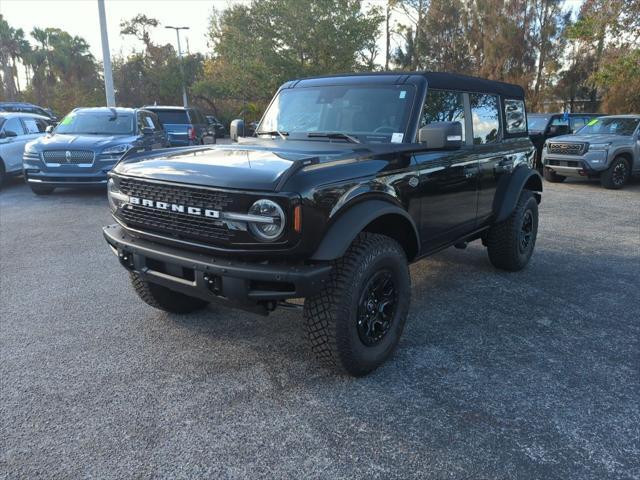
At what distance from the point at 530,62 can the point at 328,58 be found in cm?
1336

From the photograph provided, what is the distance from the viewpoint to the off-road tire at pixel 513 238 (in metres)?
5.10

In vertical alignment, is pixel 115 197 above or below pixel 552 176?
above

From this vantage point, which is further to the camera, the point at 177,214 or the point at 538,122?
the point at 538,122

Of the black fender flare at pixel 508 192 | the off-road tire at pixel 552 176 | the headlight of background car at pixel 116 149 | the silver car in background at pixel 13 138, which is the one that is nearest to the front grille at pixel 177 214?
the black fender flare at pixel 508 192

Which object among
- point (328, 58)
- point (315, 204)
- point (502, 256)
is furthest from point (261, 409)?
point (328, 58)

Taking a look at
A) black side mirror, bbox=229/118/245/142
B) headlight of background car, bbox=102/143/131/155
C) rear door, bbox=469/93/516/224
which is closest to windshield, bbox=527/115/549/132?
rear door, bbox=469/93/516/224

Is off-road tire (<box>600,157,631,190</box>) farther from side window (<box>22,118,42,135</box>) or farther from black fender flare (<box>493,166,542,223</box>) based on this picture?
side window (<box>22,118,42,135</box>)

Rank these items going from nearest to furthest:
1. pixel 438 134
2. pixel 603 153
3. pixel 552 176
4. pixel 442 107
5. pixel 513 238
Answer: pixel 438 134
pixel 442 107
pixel 513 238
pixel 603 153
pixel 552 176

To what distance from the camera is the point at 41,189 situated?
10.0 m

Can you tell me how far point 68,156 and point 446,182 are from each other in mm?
7785

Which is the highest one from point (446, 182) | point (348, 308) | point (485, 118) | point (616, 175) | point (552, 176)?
point (485, 118)

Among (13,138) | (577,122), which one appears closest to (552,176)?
(577,122)

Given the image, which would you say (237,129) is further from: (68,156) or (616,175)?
(616,175)

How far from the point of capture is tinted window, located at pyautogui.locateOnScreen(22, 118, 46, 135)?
1219 cm
